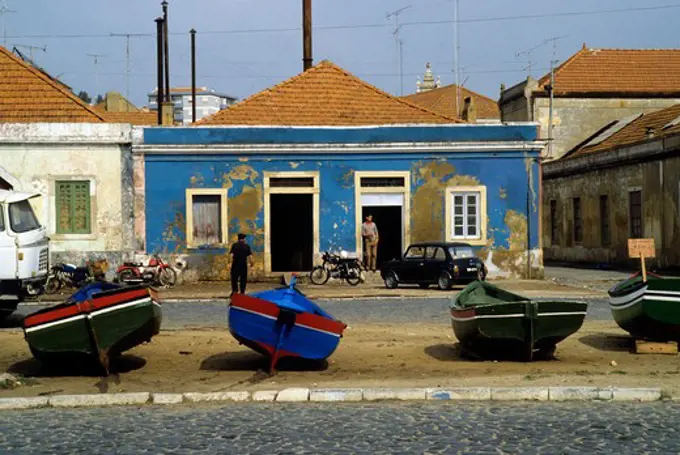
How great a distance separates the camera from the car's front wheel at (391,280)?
1156 inches

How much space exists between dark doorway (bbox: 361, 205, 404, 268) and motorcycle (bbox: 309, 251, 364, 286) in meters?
2.80

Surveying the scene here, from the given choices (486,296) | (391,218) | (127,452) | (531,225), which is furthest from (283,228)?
(127,452)

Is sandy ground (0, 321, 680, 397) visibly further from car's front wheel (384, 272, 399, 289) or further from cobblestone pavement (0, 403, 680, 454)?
car's front wheel (384, 272, 399, 289)

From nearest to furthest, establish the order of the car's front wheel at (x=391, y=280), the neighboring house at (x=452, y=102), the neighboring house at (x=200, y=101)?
1. the car's front wheel at (x=391, y=280)
2. the neighboring house at (x=452, y=102)
3. the neighboring house at (x=200, y=101)

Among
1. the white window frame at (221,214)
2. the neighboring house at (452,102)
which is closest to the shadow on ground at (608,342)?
the white window frame at (221,214)

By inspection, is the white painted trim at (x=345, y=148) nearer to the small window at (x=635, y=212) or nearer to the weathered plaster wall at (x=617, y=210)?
the weathered plaster wall at (x=617, y=210)

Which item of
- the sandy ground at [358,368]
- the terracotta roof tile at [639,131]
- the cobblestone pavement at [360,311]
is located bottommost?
the sandy ground at [358,368]

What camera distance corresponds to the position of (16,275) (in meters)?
19.8

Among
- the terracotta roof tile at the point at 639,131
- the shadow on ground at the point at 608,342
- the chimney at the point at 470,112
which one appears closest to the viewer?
the shadow on ground at the point at 608,342

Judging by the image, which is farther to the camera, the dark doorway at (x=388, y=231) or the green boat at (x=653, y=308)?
the dark doorway at (x=388, y=231)

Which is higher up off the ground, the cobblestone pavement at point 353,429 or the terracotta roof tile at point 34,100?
the terracotta roof tile at point 34,100

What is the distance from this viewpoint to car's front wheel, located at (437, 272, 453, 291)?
28.3 meters

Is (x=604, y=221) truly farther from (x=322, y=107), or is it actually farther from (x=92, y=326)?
(x=92, y=326)

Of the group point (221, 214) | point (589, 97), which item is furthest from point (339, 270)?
point (589, 97)
